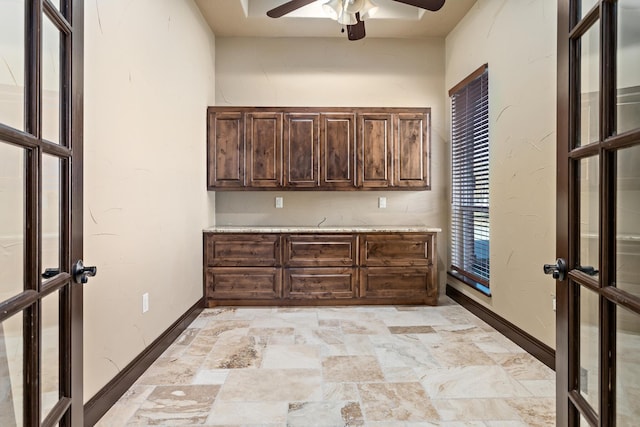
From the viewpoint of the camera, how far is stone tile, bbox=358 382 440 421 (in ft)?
6.38

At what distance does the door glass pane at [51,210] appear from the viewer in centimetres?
105

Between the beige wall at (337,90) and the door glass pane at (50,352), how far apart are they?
A: 342 centimetres

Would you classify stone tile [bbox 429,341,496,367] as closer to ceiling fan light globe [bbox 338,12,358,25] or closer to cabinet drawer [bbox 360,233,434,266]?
cabinet drawer [bbox 360,233,434,266]

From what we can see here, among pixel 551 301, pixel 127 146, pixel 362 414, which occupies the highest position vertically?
pixel 127 146

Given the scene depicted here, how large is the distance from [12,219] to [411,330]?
299 centimetres

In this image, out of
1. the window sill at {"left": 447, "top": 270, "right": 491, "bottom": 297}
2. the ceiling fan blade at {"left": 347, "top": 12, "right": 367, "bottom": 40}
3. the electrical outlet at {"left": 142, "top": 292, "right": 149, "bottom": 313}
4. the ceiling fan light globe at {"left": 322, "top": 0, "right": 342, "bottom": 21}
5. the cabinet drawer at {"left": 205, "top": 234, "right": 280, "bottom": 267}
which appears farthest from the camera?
the cabinet drawer at {"left": 205, "top": 234, "right": 280, "bottom": 267}

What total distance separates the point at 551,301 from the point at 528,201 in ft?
2.43

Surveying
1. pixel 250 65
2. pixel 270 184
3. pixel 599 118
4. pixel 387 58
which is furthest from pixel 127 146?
pixel 387 58

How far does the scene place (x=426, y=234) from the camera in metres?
4.03

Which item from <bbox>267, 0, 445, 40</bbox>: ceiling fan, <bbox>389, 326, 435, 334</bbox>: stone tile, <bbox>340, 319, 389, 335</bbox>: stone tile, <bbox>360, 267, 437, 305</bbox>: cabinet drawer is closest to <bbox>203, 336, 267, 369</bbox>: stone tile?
<bbox>340, 319, 389, 335</bbox>: stone tile

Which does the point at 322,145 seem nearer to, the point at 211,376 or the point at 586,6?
the point at 211,376

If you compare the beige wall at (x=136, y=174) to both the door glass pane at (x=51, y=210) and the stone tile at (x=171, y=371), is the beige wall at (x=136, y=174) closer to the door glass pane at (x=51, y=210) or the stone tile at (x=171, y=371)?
the stone tile at (x=171, y=371)

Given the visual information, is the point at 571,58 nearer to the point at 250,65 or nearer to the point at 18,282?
the point at 18,282

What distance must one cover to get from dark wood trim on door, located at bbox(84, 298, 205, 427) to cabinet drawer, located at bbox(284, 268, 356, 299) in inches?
45.3
